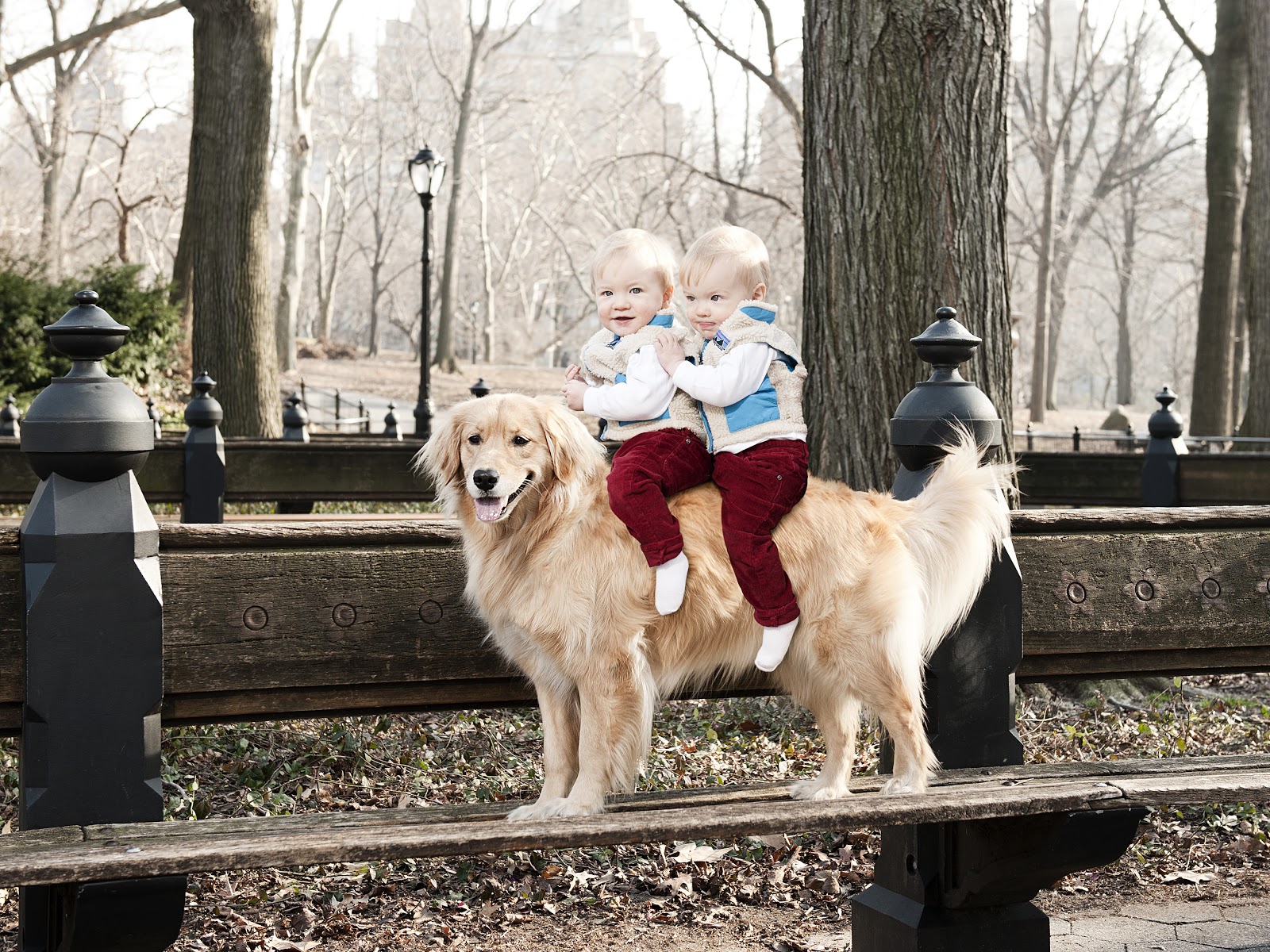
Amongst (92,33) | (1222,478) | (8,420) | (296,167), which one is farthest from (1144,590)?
(296,167)

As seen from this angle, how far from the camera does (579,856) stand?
14.3 feet

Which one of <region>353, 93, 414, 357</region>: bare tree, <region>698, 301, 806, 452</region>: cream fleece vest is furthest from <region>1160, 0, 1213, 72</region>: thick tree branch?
<region>353, 93, 414, 357</region>: bare tree

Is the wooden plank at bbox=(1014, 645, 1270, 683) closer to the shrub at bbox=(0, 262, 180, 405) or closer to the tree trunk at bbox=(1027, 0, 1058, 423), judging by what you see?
the shrub at bbox=(0, 262, 180, 405)

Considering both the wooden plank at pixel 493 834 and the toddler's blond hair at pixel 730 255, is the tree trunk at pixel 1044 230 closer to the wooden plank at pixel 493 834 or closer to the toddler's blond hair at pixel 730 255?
the toddler's blond hair at pixel 730 255

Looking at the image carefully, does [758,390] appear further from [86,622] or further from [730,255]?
[86,622]

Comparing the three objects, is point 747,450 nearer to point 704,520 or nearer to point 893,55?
point 704,520

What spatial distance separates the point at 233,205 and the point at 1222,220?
1282 centimetres

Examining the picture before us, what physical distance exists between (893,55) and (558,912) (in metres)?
3.28

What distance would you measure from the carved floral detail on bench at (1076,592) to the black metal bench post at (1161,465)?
167 inches

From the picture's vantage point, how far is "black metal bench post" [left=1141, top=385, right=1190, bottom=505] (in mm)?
7707

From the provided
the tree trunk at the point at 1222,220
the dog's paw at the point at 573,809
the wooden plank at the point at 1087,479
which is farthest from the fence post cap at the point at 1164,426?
the tree trunk at the point at 1222,220

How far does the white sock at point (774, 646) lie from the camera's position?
291 cm

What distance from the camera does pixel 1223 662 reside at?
153 inches

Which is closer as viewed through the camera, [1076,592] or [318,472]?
[1076,592]
